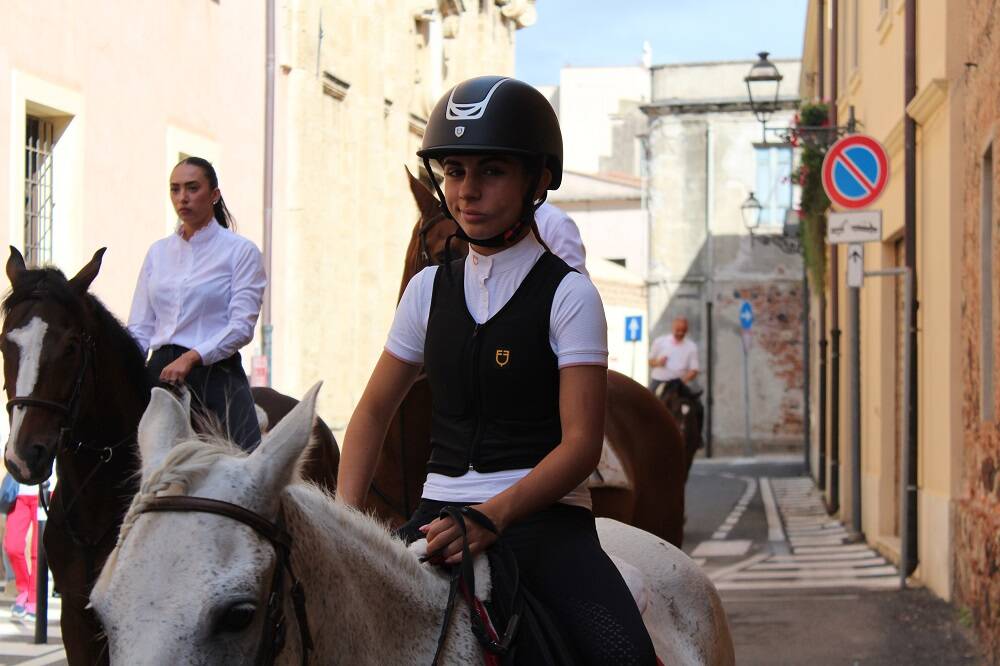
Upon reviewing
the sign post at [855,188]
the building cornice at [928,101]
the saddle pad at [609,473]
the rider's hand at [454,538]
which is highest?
the building cornice at [928,101]

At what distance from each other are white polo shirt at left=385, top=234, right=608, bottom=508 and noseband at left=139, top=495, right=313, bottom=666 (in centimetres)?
66

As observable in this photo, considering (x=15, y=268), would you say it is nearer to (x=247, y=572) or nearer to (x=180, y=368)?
(x=180, y=368)

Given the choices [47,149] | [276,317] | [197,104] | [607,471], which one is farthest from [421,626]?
[276,317]

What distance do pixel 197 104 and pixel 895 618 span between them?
39.5 feet

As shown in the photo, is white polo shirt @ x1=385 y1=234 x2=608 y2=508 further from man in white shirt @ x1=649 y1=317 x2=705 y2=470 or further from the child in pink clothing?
man in white shirt @ x1=649 y1=317 x2=705 y2=470

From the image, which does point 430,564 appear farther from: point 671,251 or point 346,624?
point 671,251

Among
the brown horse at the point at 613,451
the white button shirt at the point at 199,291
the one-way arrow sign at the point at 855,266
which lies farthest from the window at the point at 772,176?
the white button shirt at the point at 199,291

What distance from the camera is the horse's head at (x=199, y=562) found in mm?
2604

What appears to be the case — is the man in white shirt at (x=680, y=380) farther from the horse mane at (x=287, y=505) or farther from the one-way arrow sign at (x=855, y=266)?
the horse mane at (x=287, y=505)

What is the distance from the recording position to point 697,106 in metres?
46.0

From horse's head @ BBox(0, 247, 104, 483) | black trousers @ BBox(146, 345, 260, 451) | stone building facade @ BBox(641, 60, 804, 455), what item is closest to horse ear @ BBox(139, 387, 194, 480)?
horse's head @ BBox(0, 247, 104, 483)

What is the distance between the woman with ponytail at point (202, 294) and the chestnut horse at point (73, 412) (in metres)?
0.41

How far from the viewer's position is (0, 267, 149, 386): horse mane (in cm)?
661

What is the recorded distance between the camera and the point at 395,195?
95.6 ft
